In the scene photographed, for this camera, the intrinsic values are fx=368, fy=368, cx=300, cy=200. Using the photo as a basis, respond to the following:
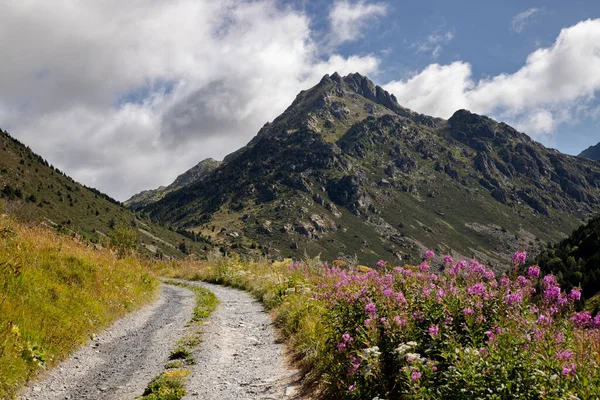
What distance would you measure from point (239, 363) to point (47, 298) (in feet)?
18.1

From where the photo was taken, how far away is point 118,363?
941 centimetres

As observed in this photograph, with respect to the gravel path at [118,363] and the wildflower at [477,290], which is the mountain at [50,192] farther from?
the wildflower at [477,290]

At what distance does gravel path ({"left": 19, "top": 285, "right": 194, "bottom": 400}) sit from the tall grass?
36 centimetres

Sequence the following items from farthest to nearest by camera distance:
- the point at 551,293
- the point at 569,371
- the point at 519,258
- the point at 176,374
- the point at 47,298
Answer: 1. the point at 47,298
2. the point at 176,374
3. the point at 519,258
4. the point at 551,293
5. the point at 569,371

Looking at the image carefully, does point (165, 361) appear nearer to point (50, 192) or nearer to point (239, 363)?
point (239, 363)

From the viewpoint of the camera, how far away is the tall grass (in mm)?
7488

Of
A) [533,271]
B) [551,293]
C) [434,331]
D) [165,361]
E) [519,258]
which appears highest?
[519,258]

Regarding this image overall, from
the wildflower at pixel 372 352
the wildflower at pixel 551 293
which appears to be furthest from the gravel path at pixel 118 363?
the wildflower at pixel 551 293

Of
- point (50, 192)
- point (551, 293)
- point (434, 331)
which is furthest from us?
point (50, 192)

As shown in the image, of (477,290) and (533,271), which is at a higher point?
(533,271)

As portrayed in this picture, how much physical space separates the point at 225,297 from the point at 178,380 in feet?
46.0

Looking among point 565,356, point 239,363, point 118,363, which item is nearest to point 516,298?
point 565,356

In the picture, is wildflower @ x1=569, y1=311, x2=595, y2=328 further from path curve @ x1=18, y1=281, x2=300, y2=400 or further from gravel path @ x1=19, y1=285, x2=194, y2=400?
gravel path @ x1=19, y1=285, x2=194, y2=400

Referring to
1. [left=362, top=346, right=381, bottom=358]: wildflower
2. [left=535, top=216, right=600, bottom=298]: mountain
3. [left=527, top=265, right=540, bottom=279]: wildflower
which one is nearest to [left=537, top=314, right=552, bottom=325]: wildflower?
[left=527, top=265, right=540, bottom=279]: wildflower
